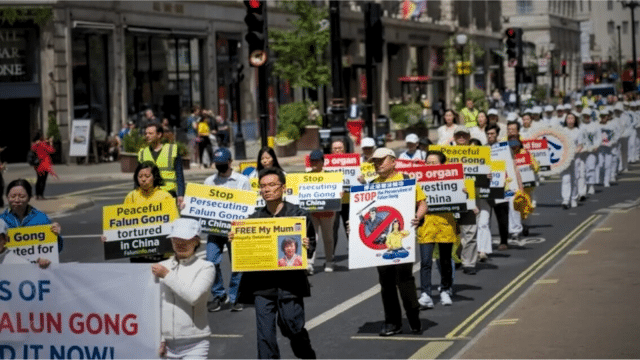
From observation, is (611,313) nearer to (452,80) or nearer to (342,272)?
(342,272)

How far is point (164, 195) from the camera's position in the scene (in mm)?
13242

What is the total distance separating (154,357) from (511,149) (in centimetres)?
1223

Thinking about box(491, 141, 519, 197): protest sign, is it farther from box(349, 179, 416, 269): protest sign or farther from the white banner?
the white banner

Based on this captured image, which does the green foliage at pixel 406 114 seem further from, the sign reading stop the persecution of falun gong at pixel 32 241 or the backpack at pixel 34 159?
the sign reading stop the persecution of falun gong at pixel 32 241

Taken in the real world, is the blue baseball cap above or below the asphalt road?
above

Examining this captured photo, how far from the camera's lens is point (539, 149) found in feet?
81.3

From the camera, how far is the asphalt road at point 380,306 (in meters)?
12.7

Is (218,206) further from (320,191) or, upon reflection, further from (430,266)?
(320,191)

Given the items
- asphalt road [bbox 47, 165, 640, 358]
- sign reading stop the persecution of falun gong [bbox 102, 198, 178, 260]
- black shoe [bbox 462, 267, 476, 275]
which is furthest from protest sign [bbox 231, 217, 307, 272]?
black shoe [bbox 462, 267, 476, 275]

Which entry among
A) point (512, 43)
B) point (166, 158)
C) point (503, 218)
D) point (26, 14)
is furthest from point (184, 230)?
point (26, 14)

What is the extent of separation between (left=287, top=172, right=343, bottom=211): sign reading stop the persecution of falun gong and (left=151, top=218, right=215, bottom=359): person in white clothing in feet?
29.5

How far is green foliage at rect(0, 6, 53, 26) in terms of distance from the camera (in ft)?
150

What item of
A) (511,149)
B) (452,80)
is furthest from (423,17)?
(511,149)

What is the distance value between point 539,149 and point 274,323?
48.6 feet
